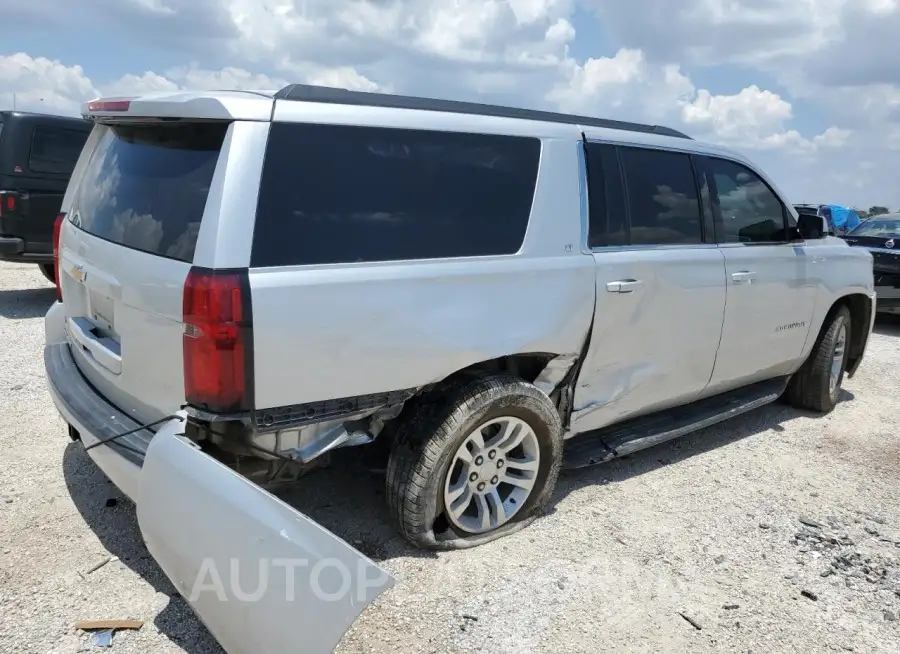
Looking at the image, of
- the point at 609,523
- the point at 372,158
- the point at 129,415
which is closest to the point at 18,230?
the point at 129,415

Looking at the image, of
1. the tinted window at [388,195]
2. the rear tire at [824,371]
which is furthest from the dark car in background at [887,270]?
the tinted window at [388,195]

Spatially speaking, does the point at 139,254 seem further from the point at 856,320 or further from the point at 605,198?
the point at 856,320

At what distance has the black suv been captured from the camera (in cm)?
795

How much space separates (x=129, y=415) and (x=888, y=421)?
5.57m

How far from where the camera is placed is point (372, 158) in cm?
279

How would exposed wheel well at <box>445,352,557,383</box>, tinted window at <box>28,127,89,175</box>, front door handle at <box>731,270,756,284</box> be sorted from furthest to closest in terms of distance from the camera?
tinted window at <box>28,127,89,175</box> → front door handle at <box>731,270,756,284</box> → exposed wheel well at <box>445,352,557,383</box>

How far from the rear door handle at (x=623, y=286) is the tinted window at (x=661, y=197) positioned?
0.24 m

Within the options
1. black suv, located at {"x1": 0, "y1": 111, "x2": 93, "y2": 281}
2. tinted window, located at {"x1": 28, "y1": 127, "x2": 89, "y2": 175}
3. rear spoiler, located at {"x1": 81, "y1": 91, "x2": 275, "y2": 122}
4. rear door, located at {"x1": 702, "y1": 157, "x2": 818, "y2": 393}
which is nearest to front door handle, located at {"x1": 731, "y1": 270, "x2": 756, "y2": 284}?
rear door, located at {"x1": 702, "y1": 157, "x2": 818, "y2": 393}

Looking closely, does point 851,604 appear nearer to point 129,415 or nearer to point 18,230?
point 129,415

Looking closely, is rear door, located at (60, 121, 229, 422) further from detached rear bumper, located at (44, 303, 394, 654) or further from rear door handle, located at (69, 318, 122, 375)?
detached rear bumper, located at (44, 303, 394, 654)

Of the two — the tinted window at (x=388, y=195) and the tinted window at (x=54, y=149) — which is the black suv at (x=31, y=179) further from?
the tinted window at (x=388, y=195)

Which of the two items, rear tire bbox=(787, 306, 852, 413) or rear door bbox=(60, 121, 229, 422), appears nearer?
rear door bbox=(60, 121, 229, 422)

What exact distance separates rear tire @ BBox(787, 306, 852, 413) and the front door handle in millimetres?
1509

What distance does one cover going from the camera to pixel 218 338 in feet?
7.91
